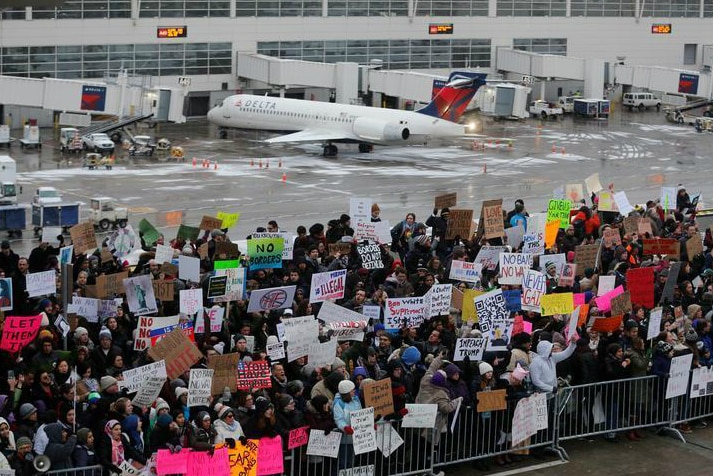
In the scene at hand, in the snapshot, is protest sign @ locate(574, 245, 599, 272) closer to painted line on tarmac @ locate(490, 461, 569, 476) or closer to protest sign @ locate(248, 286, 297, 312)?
protest sign @ locate(248, 286, 297, 312)

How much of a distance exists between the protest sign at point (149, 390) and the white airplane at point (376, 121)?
40.7 m

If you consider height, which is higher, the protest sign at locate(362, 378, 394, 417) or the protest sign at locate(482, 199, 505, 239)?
the protest sign at locate(482, 199, 505, 239)

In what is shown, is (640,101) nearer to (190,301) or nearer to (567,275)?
(567,275)

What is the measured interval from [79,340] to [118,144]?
43.6 m

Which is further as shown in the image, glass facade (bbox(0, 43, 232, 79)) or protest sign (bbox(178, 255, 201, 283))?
glass facade (bbox(0, 43, 232, 79))

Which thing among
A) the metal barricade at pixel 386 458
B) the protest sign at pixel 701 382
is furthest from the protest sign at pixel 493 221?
the metal barricade at pixel 386 458

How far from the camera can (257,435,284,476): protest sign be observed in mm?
15633

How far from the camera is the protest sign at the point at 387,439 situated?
16.6 m

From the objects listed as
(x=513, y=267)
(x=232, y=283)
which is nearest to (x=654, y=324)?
(x=513, y=267)

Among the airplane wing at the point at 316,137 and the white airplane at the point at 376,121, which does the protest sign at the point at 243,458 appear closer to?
the white airplane at the point at 376,121

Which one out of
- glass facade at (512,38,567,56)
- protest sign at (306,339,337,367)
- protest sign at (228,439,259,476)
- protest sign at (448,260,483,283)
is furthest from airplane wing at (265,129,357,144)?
protest sign at (228,439,259,476)

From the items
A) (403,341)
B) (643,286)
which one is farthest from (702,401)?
(403,341)

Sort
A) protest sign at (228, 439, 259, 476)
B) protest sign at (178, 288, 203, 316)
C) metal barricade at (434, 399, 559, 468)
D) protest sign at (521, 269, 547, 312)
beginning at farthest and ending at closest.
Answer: protest sign at (521, 269, 547, 312) < protest sign at (178, 288, 203, 316) < metal barricade at (434, 399, 559, 468) < protest sign at (228, 439, 259, 476)

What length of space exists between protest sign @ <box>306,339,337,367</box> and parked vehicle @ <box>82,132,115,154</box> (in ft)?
133
